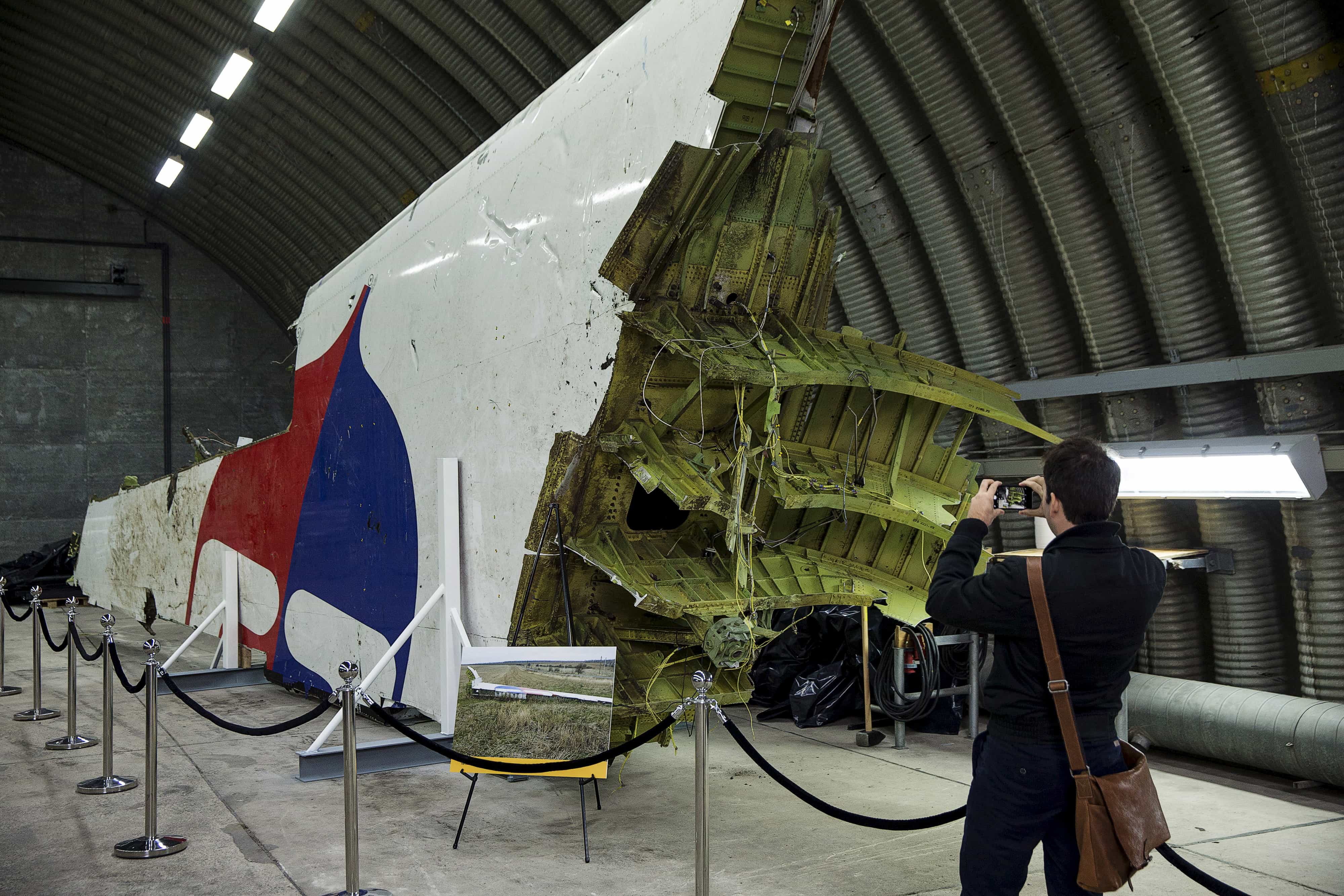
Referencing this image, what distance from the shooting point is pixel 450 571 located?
18.9 feet

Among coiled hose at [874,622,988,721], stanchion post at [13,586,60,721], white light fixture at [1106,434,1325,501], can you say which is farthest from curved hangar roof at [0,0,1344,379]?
stanchion post at [13,586,60,721]

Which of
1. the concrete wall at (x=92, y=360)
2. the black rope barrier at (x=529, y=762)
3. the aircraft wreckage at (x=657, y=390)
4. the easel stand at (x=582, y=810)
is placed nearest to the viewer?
the black rope barrier at (x=529, y=762)

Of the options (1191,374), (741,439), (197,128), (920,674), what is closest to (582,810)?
(741,439)

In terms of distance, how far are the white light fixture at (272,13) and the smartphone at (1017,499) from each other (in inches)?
447

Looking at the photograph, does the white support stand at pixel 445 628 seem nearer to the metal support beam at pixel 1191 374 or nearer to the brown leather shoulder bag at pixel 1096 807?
the metal support beam at pixel 1191 374

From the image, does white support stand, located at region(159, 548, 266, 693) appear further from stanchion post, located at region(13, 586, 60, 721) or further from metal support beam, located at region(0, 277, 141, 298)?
metal support beam, located at region(0, 277, 141, 298)

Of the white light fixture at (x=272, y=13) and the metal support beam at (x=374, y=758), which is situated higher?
the white light fixture at (x=272, y=13)

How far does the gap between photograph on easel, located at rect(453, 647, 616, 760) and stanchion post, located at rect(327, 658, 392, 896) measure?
21.2 inches

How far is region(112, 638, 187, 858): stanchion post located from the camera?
4.78 meters

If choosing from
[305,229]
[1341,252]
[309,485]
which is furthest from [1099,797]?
[305,229]

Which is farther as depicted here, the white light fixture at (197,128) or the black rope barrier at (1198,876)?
the white light fixture at (197,128)

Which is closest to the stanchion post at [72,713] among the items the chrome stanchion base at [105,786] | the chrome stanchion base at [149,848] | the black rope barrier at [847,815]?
the chrome stanchion base at [105,786]

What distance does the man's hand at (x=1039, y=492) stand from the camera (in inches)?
121

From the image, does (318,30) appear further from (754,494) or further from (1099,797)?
(1099,797)
